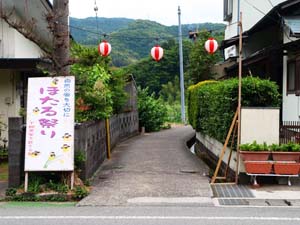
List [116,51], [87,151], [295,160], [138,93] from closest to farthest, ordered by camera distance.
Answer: [295,160] < [87,151] < [138,93] < [116,51]

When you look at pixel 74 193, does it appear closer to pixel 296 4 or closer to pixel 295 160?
pixel 295 160

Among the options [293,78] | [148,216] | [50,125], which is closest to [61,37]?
[50,125]

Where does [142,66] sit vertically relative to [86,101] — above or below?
above

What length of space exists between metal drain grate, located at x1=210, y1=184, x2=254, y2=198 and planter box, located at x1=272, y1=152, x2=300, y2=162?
974 mm

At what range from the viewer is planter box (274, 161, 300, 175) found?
32.8 ft

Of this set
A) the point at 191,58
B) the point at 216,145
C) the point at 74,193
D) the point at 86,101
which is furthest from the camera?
the point at 191,58

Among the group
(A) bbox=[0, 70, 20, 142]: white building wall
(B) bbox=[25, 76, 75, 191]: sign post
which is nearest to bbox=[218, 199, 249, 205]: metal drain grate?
(B) bbox=[25, 76, 75, 191]: sign post

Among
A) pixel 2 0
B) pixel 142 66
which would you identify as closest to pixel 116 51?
pixel 142 66

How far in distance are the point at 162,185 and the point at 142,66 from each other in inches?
1785

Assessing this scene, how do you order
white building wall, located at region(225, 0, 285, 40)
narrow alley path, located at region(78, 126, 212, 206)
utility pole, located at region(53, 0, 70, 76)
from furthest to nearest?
white building wall, located at region(225, 0, 285, 40)
utility pole, located at region(53, 0, 70, 76)
narrow alley path, located at region(78, 126, 212, 206)

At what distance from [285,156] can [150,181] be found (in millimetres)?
3169

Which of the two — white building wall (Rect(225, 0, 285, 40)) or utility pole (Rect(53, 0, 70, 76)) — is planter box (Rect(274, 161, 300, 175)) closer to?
utility pole (Rect(53, 0, 70, 76))

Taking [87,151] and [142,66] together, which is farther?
[142,66]

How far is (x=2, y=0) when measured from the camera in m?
14.9
